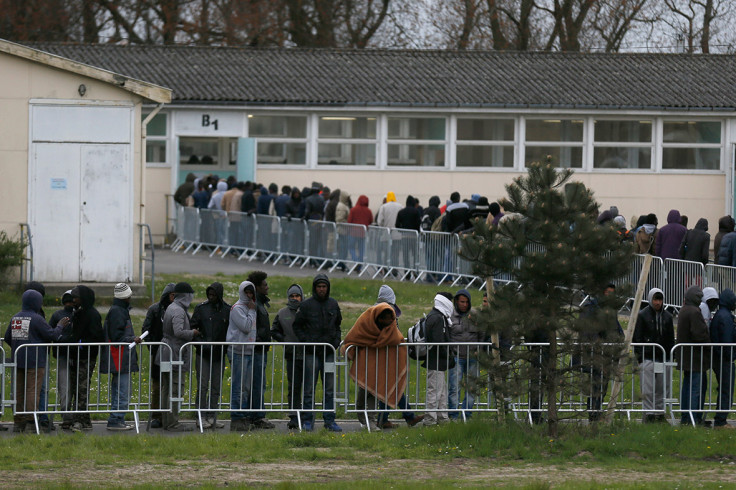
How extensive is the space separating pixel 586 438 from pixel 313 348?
3.03 meters

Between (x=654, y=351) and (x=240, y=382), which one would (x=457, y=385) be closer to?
(x=654, y=351)

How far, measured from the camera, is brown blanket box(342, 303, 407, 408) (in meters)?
14.2

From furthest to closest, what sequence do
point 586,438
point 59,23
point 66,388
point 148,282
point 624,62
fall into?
point 59,23 → point 624,62 → point 148,282 → point 66,388 → point 586,438

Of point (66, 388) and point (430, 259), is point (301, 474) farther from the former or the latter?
point (430, 259)

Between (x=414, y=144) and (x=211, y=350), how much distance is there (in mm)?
21816

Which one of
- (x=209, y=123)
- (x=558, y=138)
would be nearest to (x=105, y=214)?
(x=209, y=123)

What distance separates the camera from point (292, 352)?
47.2 ft

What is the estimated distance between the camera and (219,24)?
174 ft

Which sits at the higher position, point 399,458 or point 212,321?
point 212,321

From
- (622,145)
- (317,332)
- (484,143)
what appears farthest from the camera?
(622,145)

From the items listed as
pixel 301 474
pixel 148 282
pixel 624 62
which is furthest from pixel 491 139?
pixel 301 474

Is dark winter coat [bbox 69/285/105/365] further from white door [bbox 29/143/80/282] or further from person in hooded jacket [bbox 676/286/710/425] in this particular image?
white door [bbox 29/143/80/282]

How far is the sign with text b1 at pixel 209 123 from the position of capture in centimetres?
3444

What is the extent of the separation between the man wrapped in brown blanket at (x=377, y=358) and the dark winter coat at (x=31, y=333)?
3.08m
